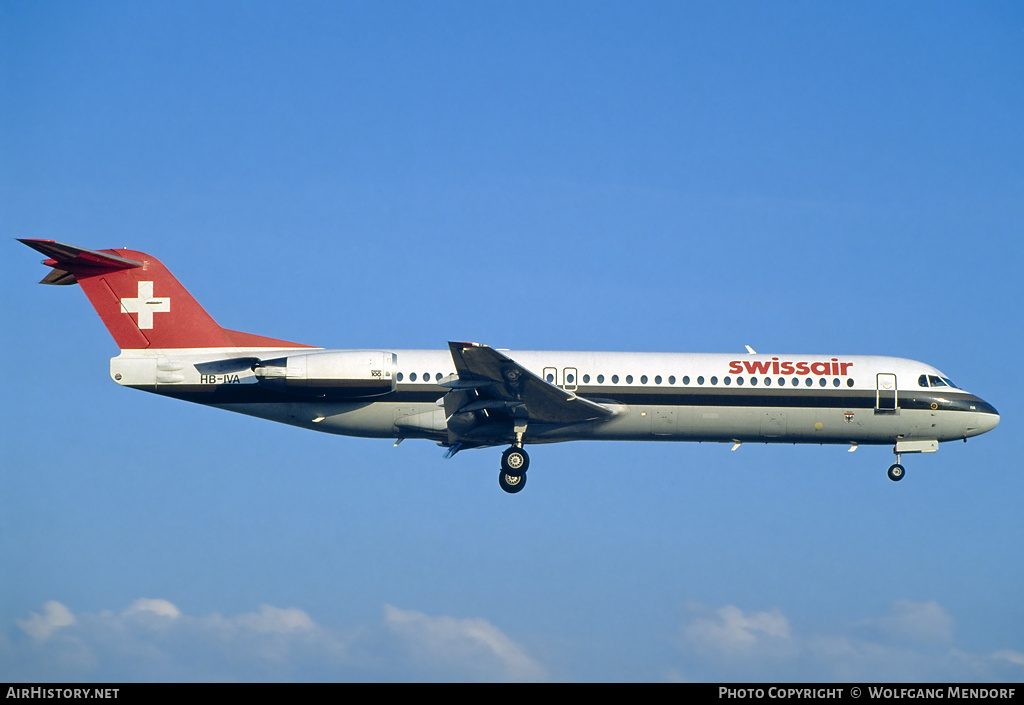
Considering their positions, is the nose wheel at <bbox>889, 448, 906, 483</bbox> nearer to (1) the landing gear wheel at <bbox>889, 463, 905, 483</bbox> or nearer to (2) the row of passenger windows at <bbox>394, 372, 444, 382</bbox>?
(1) the landing gear wheel at <bbox>889, 463, 905, 483</bbox>

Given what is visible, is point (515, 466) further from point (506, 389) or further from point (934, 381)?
point (934, 381)

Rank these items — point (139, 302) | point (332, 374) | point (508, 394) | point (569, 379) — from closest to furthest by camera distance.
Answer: point (332, 374) < point (508, 394) < point (569, 379) < point (139, 302)

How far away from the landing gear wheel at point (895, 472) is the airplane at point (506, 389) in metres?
0.07

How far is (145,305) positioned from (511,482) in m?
10.8

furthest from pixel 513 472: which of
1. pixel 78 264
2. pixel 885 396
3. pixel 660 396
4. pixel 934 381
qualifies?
pixel 78 264

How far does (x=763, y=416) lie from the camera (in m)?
28.5

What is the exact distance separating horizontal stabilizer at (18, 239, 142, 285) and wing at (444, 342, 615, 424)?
31.2 ft

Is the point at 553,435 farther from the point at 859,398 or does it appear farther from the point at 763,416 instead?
the point at 859,398

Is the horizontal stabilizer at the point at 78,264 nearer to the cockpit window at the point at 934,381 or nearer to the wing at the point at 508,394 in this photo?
the wing at the point at 508,394

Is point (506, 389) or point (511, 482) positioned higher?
point (506, 389)

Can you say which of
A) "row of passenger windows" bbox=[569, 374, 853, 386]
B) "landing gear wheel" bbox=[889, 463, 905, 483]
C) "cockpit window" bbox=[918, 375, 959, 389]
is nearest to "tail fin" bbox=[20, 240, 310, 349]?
"row of passenger windows" bbox=[569, 374, 853, 386]

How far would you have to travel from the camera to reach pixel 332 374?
26625 mm
